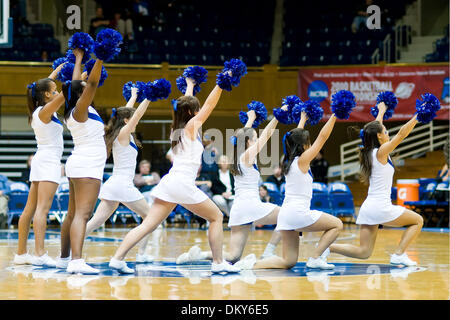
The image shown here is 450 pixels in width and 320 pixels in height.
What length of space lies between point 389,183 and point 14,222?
30.0 ft

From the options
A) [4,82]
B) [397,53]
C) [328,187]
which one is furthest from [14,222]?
[397,53]

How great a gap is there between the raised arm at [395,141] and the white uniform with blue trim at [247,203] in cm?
118

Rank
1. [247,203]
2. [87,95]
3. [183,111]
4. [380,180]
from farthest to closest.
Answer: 1. [380,180]
2. [247,203]
3. [183,111]
4. [87,95]

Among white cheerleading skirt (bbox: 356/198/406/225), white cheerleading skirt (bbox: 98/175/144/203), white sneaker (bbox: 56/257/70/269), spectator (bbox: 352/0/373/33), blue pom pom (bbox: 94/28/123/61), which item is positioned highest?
spectator (bbox: 352/0/373/33)

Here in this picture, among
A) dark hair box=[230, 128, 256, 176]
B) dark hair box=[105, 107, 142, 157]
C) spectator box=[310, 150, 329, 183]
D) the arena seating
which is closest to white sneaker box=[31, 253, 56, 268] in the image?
dark hair box=[105, 107, 142, 157]

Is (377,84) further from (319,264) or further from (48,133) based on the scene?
(48,133)

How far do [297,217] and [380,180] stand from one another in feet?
3.74

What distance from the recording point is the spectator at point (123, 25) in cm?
1808

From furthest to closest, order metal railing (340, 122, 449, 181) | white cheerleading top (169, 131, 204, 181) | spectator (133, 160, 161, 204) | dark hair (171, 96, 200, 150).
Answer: metal railing (340, 122, 449, 181) < spectator (133, 160, 161, 204) < dark hair (171, 96, 200, 150) < white cheerleading top (169, 131, 204, 181)

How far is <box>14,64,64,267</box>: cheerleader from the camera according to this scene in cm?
662

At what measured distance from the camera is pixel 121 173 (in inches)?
271

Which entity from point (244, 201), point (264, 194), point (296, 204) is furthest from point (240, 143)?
point (264, 194)

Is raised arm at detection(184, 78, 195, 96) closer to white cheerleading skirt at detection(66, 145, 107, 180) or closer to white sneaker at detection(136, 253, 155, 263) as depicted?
white cheerleading skirt at detection(66, 145, 107, 180)
